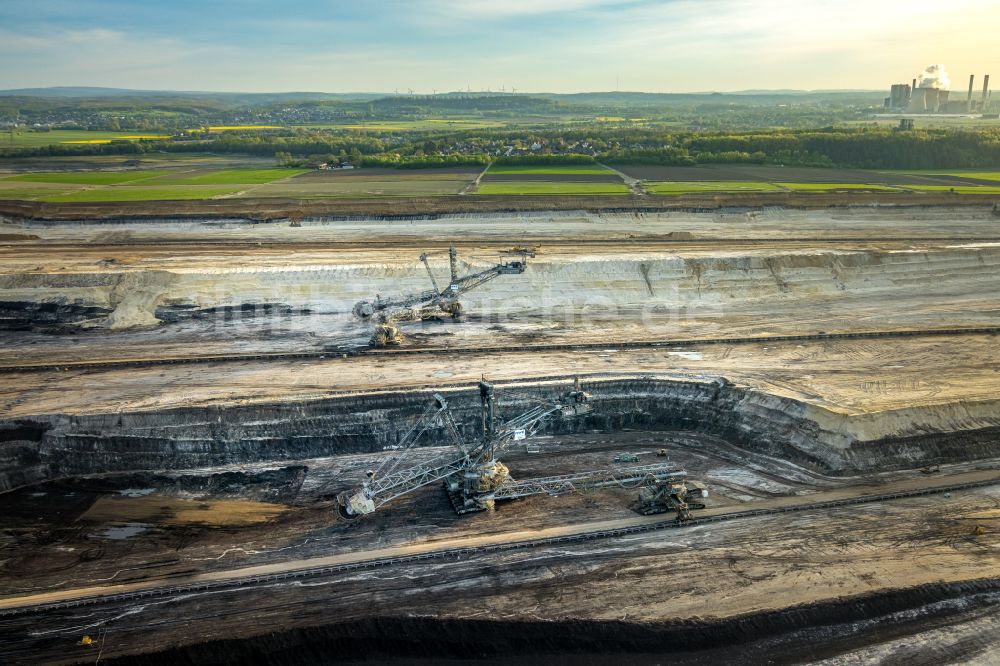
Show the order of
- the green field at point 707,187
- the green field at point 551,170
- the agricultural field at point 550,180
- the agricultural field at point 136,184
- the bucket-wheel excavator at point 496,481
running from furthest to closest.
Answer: the green field at point 551,170, the agricultural field at point 136,184, the agricultural field at point 550,180, the green field at point 707,187, the bucket-wheel excavator at point 496,481

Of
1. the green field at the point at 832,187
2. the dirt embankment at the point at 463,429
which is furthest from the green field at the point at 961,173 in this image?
the dirt embankment at the point at 463,429

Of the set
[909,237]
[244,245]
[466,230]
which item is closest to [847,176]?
[909,237]

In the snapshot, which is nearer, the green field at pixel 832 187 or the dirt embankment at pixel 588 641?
the dirt embankment at pixel 588 641

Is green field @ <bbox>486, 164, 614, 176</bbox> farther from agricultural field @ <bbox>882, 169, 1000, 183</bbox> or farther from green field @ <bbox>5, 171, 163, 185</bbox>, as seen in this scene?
green field @ <bbox>5, 171, 163, 185</bbox>

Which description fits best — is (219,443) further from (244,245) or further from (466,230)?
(466,230)

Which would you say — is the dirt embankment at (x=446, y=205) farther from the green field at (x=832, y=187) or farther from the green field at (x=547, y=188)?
the green field at (x=832, y=187)
